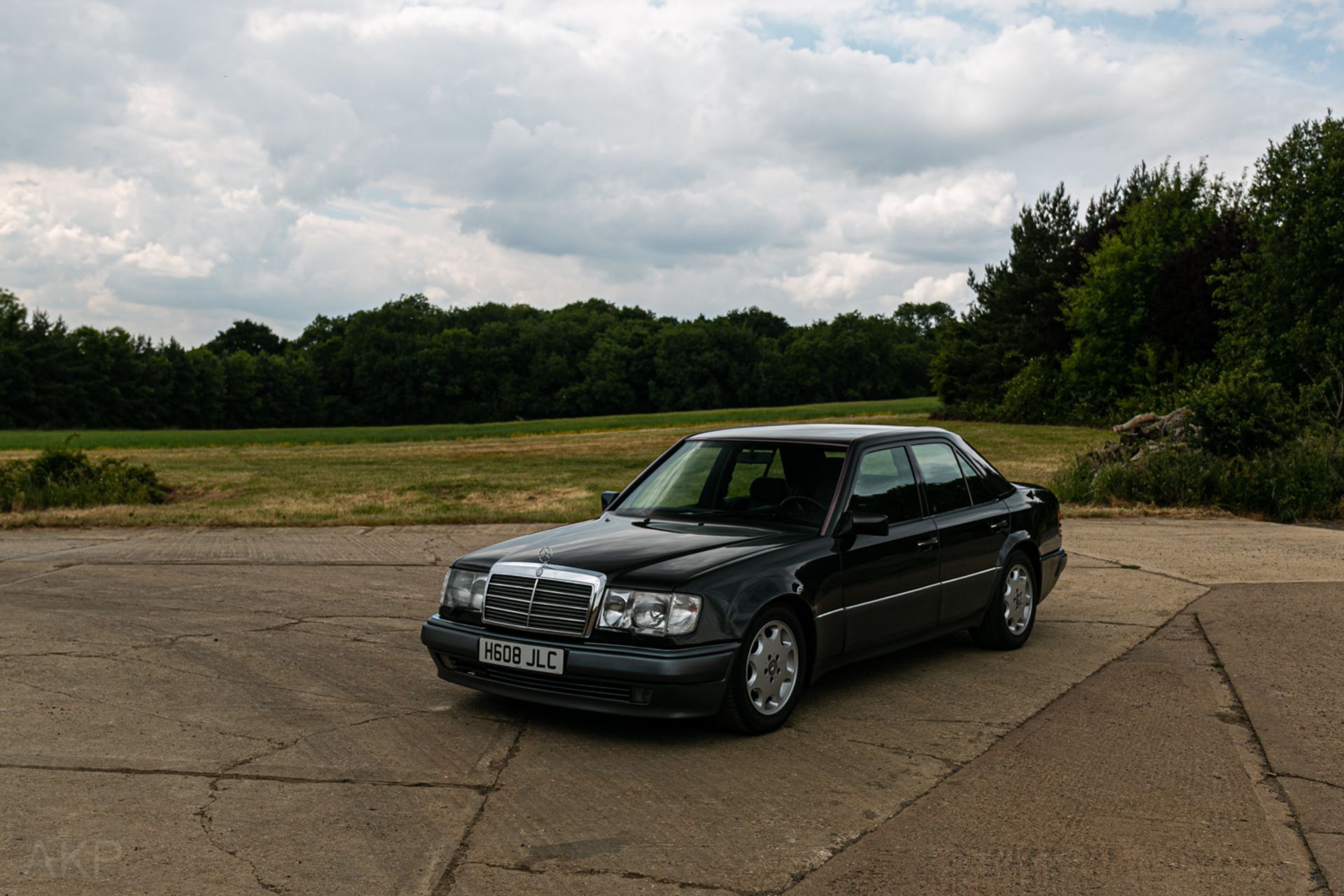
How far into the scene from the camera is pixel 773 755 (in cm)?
521

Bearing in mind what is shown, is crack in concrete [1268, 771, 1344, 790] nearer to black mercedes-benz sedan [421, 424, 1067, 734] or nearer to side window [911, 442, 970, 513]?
black mercedes-benz sedan [421, 424, 1067, 734]

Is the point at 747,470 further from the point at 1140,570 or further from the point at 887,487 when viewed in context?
the point at 1140,570

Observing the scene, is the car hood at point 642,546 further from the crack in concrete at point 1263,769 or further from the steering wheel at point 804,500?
the crack in concrete at point 1263,769

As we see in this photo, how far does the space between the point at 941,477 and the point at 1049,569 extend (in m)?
1.44

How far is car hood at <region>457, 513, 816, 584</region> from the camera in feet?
18.0

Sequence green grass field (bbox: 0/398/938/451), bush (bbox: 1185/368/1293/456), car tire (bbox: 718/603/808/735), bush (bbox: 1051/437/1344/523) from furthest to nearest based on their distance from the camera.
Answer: green grass field (bbox: 0/398/938/451)
bush (bbox: 1185/368/1293/456)
bush (bbox: 1051/437/1344/523)
car tire (bbox: 718/603/808/735)

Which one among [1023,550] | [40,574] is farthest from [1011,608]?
[40,574]

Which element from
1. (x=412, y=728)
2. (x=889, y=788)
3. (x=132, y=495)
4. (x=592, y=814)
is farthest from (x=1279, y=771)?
(x=132, y=495)

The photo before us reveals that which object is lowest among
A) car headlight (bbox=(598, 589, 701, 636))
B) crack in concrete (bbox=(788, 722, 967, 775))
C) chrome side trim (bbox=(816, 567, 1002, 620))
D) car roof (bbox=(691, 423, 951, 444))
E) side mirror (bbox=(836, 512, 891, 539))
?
crack in concrete (bbox=(788, 722, 967, 775))

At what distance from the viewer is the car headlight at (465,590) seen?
5.79 meters

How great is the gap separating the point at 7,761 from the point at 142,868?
1.60 meters

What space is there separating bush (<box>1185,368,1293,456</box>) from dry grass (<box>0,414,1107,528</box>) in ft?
14.6

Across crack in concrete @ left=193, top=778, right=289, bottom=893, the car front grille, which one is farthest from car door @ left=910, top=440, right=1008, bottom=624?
crack in concrete @ left=193, top=778, right=289, bottom=893

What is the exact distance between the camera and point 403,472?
2648 cm
